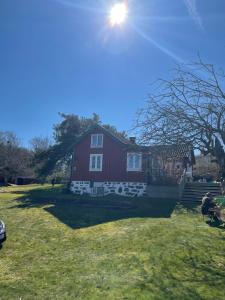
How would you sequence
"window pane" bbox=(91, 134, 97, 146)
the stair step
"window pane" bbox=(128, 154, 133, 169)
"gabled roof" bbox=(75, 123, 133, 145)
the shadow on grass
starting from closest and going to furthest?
the shadow on grass
the stair step
"window pane" bbox=(128, 154, 133, 169)
"gabled roof" bbox=(75, 123, 133, 145)
"window pane" bbox=(91, 134, 97, 146)

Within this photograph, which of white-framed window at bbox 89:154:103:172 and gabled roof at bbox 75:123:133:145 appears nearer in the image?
gabled roof at bbox 75:123:133:145

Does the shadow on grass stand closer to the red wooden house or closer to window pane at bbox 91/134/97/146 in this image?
the red wooden house

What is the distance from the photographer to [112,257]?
9.78 metres

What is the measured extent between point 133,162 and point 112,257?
715 inches

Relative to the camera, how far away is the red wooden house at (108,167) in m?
27.1

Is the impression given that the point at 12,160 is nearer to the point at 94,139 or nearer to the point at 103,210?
the point at 94,139

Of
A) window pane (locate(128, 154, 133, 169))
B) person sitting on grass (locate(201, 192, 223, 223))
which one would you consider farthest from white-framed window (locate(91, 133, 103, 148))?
person sitting on grass (locate(201, 192, 223, 223))

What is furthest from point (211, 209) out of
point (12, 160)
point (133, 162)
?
point (12, 160)

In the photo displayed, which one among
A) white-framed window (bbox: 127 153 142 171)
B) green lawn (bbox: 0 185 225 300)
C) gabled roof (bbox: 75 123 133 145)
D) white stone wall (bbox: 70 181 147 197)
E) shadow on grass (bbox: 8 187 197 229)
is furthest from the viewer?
gabled roof (bbox: 75 123 133 145)

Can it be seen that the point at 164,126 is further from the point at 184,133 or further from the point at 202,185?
the point at 202,185

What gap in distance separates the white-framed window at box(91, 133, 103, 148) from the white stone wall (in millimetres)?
3766

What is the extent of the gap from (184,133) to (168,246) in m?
4.38

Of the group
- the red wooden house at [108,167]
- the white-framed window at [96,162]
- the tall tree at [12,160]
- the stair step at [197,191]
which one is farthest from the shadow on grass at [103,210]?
the tall tree at [12,160]

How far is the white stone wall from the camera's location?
27.0 metres
